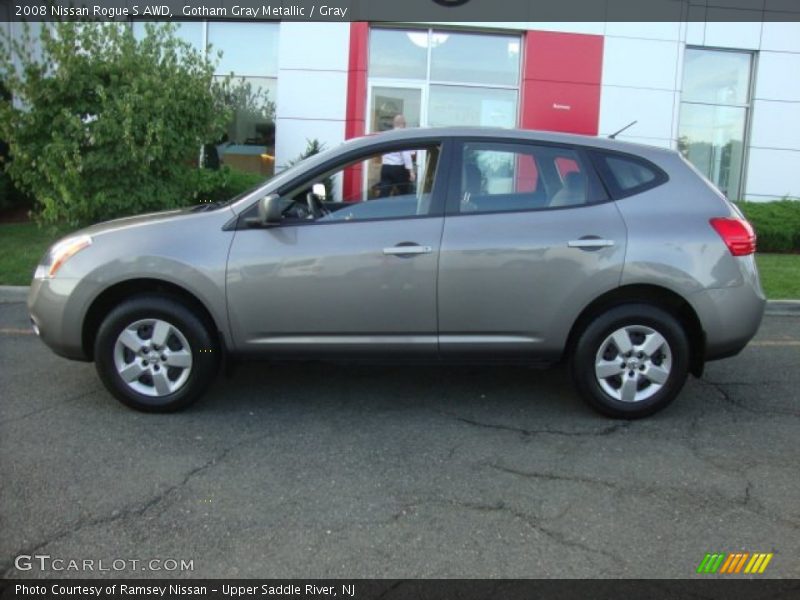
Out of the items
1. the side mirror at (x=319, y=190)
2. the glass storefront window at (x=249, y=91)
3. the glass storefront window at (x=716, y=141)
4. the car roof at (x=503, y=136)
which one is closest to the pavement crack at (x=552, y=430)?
the side mirror at (x=319, y=190)

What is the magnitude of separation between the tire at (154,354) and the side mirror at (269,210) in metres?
0.74

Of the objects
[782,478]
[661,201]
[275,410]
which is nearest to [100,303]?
[275,410]

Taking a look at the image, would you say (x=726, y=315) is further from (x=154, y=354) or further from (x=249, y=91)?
(x=249, y=91)

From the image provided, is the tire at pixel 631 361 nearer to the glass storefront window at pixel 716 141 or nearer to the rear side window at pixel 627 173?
the rear side window at pixel 627 173

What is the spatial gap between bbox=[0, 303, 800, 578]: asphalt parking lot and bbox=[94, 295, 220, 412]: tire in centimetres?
16

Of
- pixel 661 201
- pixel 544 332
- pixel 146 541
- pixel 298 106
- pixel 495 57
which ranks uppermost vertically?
pixel 495 57

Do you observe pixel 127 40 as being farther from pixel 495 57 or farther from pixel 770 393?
pixel 770 393

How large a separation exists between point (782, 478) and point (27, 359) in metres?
5.23

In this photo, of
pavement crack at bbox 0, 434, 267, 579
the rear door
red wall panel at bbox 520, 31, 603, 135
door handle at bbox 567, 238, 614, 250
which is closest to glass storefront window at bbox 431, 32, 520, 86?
red wall panel at bbox 520, 31, 603, 135

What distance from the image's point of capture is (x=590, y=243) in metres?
4.41

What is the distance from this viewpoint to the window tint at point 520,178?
4520 millimetres

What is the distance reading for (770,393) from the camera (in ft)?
17.3

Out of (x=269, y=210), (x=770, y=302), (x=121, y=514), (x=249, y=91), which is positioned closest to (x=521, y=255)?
(x=269, y=210)

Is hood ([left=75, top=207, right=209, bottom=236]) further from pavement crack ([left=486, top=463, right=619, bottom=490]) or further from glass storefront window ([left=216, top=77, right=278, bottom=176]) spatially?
glass storefront window ([left=216, top=77, right=278, bottom=176])
